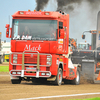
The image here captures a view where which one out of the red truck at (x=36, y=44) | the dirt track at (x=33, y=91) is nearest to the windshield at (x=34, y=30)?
the red truck at (x=36, y=44)

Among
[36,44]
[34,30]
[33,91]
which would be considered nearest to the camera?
[33,91]

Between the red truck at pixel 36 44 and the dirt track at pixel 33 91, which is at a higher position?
the red truck at pixel 36 44

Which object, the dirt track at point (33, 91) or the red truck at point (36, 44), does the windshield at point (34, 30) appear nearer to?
the red truck at point (36, 44)

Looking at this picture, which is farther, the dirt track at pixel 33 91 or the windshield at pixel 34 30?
the windshield at pixel 34 30

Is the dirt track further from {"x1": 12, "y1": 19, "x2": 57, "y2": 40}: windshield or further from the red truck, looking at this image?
{"x1": 12, "y1": 19, "x2": 57, "y2": 40}: windshield

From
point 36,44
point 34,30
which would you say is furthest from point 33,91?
point 34,30

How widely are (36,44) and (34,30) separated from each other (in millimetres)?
684

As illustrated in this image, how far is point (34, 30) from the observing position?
47.9 feet

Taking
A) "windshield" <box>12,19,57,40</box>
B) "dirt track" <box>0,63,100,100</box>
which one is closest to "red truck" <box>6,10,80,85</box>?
"windshield" <box>12,19,57,40</box>

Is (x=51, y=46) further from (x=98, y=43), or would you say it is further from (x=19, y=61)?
(x=98, y=43)

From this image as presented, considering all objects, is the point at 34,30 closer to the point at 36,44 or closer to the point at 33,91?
the point at 36,44

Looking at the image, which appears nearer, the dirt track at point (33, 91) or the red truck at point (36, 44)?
the dirt track at point (33, 91)

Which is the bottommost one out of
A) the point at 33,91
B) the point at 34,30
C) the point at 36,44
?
the point at 33,91

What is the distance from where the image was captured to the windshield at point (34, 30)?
14461 millimetres
